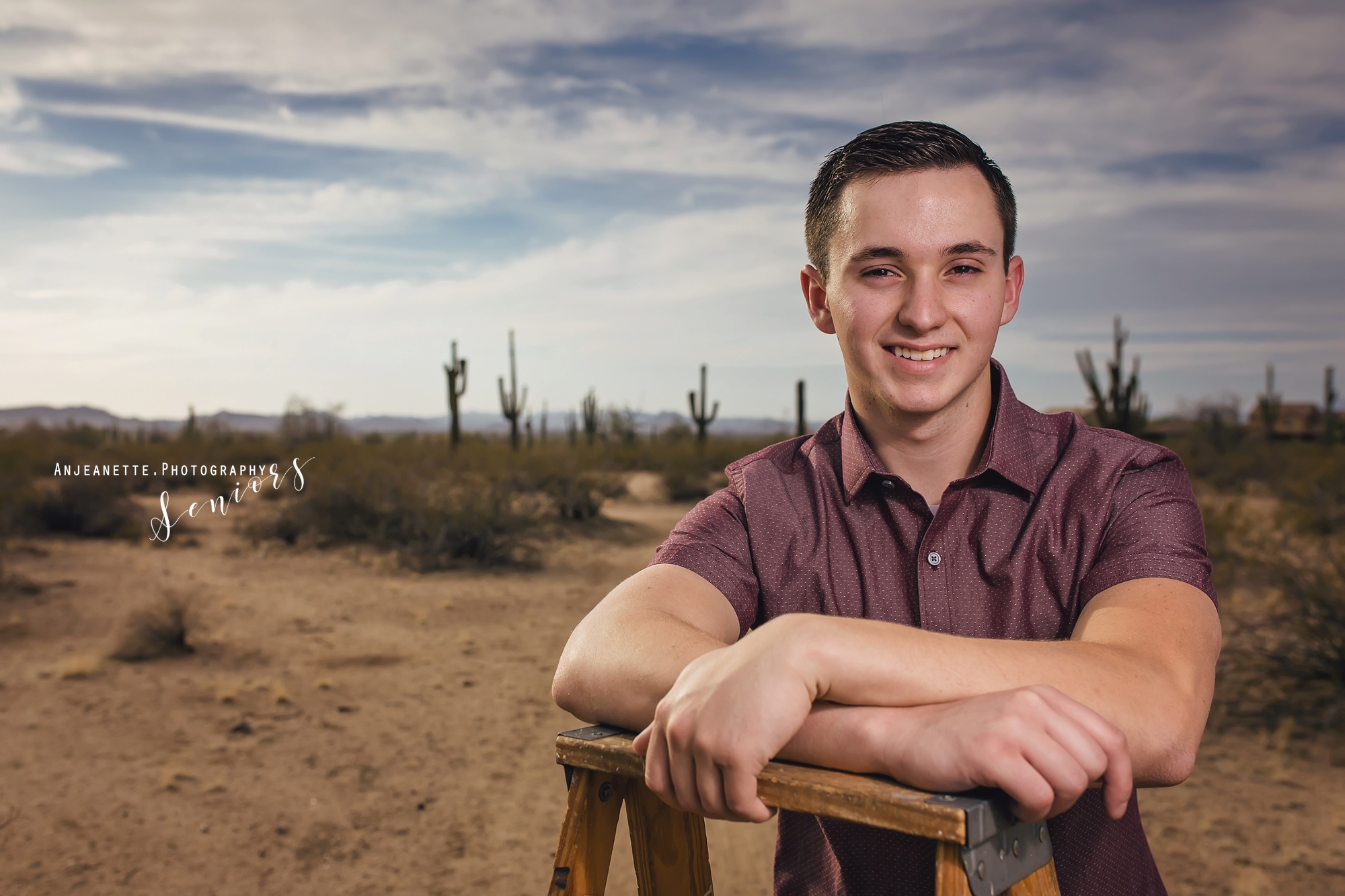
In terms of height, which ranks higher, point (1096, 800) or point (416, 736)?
point (1096, 800)

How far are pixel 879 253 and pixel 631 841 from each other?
109 cm

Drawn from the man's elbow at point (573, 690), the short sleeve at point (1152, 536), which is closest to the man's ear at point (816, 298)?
the short sleeve at point (1152, 536)

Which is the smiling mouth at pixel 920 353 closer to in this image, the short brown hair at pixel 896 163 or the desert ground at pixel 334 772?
the short brown hair at pixel 896 163

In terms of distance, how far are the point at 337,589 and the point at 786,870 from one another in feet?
32.1

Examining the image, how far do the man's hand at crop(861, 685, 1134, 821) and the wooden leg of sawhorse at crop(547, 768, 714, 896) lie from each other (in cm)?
40

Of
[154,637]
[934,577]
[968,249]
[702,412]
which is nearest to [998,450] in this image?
[934,577]

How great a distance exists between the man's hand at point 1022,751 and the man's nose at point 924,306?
795mm

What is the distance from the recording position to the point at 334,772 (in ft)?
18.0

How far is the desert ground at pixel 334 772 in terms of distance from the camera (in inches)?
170

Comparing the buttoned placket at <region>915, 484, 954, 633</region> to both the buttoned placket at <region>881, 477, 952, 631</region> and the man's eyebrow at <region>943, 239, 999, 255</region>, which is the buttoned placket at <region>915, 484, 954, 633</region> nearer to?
the buttoned placket at <region>881, 477, 952, 631</region>

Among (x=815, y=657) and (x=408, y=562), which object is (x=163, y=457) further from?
(x=815, y=657)

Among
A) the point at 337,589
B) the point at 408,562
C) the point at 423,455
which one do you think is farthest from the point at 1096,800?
the point at 423,455

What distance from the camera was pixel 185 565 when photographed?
11.7 m

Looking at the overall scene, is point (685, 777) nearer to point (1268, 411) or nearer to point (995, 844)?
point (995, 844)
